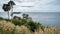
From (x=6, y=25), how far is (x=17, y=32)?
91 cm

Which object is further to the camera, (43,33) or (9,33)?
(9,33)

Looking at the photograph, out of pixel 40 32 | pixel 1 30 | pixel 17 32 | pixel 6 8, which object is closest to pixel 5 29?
pixel 1 30

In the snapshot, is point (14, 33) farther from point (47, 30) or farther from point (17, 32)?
point (47, 30)

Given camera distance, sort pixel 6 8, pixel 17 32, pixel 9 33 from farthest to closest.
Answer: pixel 6 8 → pixel 17 32 → pixel 9 33

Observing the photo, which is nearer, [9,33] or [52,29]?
[52,29]

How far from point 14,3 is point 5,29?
40451mm

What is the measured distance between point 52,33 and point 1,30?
524cm

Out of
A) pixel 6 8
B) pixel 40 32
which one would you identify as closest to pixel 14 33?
pixel 40 32

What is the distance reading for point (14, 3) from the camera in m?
55.1

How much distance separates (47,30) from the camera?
10.8 meters

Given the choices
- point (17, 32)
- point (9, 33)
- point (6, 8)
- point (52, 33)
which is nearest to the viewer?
point (52, 33)

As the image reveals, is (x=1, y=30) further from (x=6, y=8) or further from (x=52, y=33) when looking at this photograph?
(x=6, y=8)

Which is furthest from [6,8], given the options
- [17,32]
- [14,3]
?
[17,32]

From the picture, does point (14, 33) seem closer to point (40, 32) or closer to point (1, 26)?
point (1, 26)
